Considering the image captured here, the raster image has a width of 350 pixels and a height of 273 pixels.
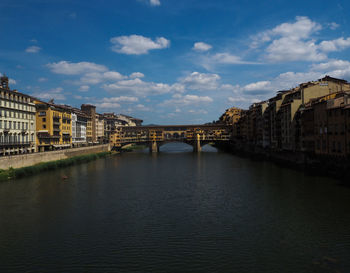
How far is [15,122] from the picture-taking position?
63812mm

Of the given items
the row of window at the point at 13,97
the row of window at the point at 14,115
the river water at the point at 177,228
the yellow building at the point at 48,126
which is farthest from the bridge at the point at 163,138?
the river water at the point at 177,228

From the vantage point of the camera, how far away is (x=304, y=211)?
27844 mm

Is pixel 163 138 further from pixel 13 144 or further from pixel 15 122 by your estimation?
pixel 13 144

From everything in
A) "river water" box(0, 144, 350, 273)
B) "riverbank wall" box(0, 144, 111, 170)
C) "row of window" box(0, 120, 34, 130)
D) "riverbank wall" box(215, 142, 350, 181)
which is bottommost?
"river water" box(0, 144, 350, 273)

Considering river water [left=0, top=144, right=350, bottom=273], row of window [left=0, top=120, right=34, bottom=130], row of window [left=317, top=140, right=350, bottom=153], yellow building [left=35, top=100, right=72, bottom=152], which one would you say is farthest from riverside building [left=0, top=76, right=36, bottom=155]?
row of window [left=317, top=140, right=350, bottom=153]

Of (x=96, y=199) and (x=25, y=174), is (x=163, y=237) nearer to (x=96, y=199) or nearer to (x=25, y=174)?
(x=96, y=199)

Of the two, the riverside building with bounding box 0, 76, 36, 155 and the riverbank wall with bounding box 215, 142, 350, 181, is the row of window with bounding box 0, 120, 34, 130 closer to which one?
the riverside building with bounding box 0, 76, 36, 155

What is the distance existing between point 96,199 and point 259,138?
2951 inches

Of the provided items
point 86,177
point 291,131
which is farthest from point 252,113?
point 86,177

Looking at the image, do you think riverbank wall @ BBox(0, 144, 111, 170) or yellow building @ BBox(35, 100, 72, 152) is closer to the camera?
riverbank wall @ BBox(0, 144, 111, 170)

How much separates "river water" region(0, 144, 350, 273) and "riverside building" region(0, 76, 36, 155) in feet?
69.6

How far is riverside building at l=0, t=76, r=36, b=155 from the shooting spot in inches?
2324

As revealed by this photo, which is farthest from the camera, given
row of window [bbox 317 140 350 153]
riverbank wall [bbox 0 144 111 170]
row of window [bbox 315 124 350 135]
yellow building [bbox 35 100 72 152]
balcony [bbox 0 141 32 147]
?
yellow building [bbox 35 100 72 152]

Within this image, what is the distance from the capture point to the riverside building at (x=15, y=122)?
59.0 meters
